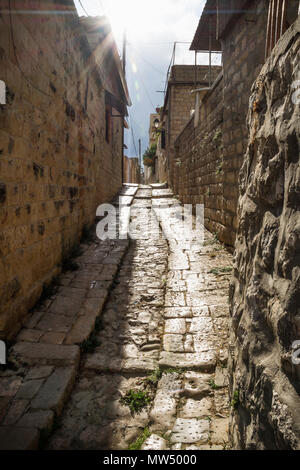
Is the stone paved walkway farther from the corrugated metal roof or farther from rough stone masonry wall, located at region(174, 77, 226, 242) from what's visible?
the corrugated metal roof

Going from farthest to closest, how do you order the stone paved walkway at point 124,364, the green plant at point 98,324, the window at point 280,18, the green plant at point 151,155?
the green plant at point 151,155 → the green plant at point 98,324 → the window at point 280,18 → the stone paved walkway at point 124,364

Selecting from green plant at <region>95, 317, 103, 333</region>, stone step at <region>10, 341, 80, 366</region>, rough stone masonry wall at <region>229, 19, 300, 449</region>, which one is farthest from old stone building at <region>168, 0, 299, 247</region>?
stone step at <region>10, 341, 80, 366</region>

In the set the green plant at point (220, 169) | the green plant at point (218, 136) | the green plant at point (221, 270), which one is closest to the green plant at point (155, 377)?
the green plant at point (221, 270)

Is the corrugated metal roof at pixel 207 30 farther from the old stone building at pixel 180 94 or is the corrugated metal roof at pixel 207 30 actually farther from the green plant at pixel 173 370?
the old stone building at pixel 180 94

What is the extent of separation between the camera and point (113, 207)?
8969 mm

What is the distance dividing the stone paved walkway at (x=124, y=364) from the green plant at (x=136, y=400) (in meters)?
0.01

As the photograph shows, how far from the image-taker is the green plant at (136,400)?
2.21 m

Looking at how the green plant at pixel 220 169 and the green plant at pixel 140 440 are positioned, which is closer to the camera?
the green plant at pixel 140 440

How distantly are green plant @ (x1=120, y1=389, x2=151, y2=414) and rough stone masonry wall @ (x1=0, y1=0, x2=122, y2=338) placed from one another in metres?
1.18

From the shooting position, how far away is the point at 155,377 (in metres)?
2.46

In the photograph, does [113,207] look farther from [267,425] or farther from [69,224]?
[267,425]

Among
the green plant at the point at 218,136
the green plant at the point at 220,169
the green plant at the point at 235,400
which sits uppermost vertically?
the green plant at the point at 218,136

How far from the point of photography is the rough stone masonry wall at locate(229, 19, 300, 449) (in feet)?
3.48

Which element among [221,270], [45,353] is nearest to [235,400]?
[45,353]
